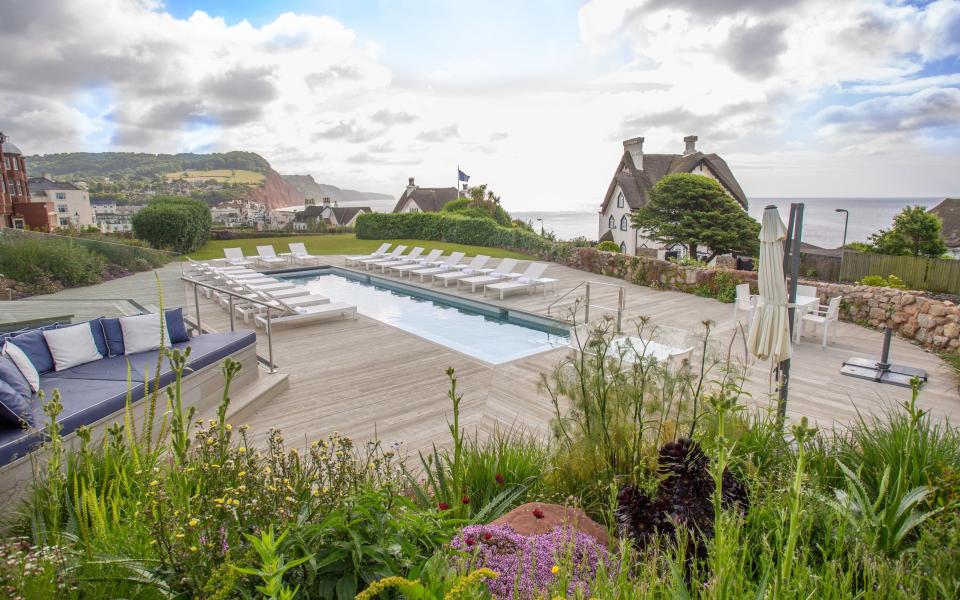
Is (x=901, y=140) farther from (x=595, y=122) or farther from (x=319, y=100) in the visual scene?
(x=319, y=100)

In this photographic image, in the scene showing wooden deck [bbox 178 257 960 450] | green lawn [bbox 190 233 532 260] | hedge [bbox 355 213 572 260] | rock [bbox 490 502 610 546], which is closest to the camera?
rock [bbox 490 502 610 546]

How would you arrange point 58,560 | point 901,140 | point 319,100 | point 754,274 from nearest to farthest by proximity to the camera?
1. point 58,560
2. point 754,274
3. point 901,140
4. point 319,100

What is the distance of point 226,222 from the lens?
26.9 metres

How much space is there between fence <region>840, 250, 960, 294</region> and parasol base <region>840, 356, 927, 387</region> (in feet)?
20.5

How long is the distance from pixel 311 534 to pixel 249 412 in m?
3.72

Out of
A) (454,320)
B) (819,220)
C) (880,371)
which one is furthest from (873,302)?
(819,220)

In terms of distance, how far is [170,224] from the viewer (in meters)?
18.5

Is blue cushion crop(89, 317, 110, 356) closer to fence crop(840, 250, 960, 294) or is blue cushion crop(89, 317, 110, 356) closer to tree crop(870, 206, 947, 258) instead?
fence crop(840, 250, 960, 294)

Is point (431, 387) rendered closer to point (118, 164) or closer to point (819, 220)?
point (118, 164)

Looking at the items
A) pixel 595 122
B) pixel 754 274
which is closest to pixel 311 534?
pixel 754 274

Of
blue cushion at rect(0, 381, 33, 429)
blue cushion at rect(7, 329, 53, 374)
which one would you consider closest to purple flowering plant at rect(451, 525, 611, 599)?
blue cushion at rect(0, 381, 33, 429)

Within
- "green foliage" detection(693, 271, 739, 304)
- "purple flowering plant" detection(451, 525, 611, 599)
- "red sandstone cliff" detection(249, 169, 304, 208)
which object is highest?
"red sandstone cliff" detection(249, 169, 304, 208)

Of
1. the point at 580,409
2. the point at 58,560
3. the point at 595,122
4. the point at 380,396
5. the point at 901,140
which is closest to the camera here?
the point at 58,560

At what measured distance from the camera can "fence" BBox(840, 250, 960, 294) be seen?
34.1 ft
